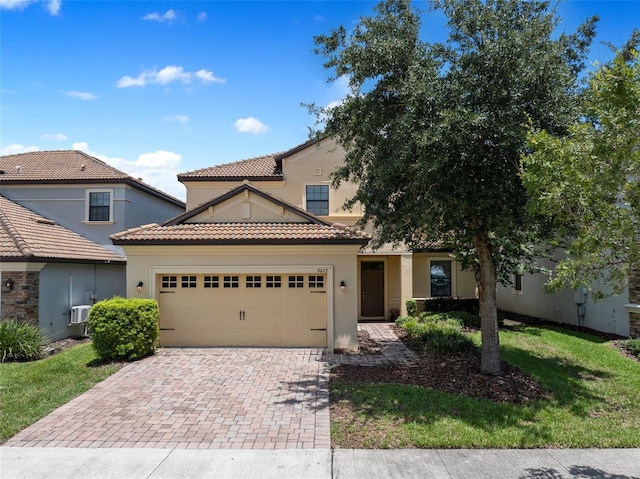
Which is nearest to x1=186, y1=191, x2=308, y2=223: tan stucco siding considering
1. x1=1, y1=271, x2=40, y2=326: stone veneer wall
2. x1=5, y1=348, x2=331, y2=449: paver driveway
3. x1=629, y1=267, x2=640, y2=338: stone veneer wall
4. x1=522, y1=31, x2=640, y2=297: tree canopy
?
x1=5, y1=348, x2=331, y2=449: paver driveway

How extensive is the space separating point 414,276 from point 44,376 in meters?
14.1

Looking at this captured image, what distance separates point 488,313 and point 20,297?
507 inches

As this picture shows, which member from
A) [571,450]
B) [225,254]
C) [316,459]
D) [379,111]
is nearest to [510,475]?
[571,450]

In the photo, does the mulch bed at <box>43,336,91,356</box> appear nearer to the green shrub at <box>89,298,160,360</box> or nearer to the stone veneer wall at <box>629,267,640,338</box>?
the green shrub at <box>89,298,160,360</box>

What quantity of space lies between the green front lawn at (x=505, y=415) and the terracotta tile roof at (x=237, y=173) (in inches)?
459

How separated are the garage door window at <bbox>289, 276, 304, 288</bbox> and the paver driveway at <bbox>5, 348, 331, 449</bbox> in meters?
2.36

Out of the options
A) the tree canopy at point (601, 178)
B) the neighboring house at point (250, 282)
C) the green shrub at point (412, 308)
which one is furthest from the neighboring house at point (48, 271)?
the tree canopy at point (601, 178)

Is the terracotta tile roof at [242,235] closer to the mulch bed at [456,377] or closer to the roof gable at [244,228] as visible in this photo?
the roof gable at [244,228]

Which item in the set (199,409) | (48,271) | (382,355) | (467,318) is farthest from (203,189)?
(199,409)

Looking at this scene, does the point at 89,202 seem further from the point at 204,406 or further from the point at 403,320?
the point at 204,406

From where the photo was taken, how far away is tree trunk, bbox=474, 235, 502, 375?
30.8 feet

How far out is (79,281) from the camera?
50.4 feet

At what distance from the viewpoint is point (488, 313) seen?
9539 mm

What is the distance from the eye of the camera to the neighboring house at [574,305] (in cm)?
1292
